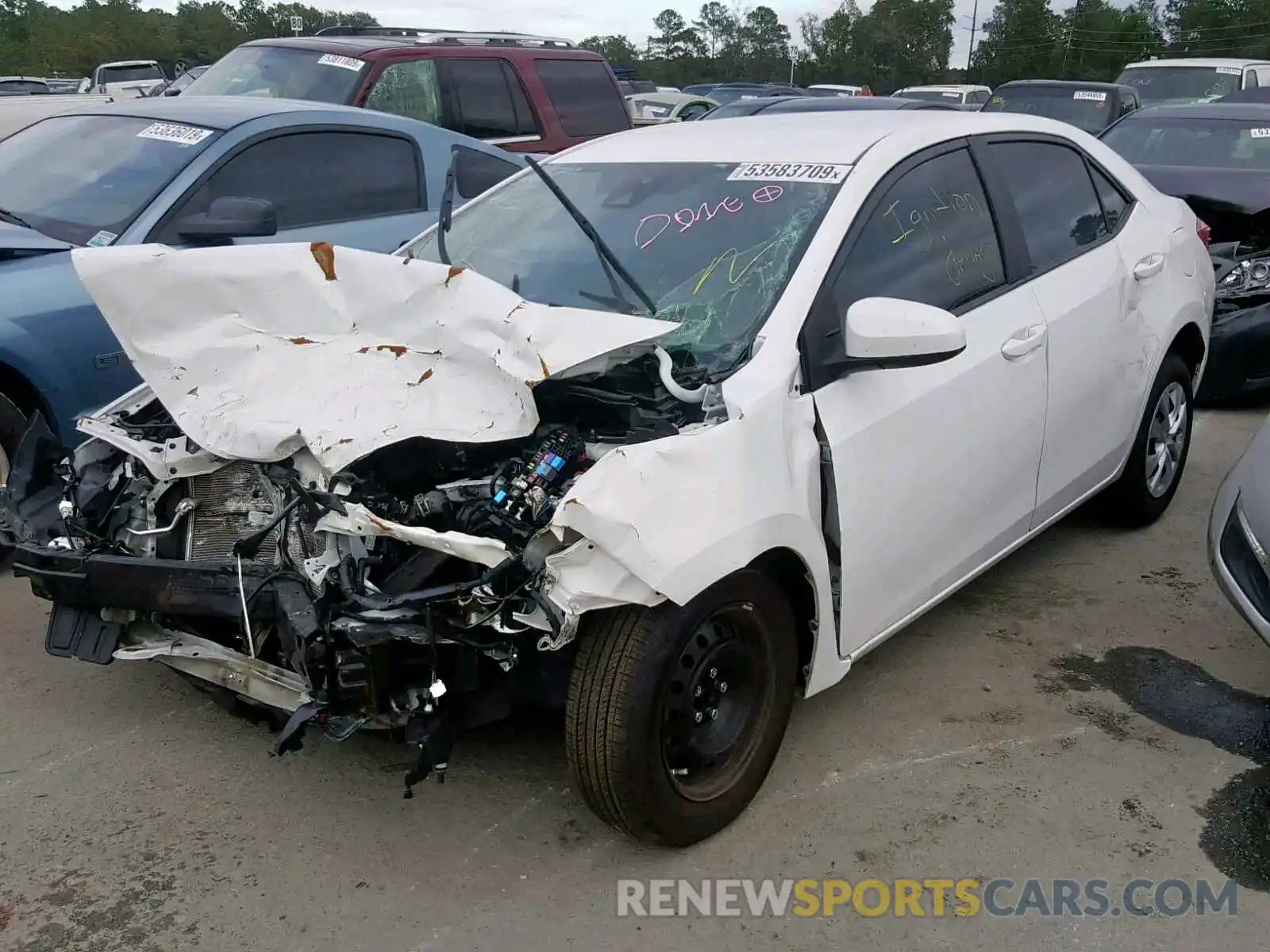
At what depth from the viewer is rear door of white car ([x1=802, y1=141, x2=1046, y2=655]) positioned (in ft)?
10.0

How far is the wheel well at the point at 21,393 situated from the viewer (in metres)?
4.31

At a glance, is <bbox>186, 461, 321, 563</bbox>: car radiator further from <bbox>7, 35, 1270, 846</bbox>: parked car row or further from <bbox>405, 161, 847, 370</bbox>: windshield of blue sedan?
<bbox>405, 161, 847, 370</bbox>: windshield of blue sedan

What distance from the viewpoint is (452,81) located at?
782cm

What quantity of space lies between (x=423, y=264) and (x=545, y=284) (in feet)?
1.32

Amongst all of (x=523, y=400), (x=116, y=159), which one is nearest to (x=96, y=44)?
(x=116, y=159)

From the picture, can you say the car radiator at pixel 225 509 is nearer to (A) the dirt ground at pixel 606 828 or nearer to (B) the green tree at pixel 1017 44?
(A) the dirt ground at pixel 606 828

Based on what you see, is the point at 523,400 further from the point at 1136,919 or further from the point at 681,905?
the point at 1136,919

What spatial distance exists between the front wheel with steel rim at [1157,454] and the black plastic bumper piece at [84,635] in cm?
379

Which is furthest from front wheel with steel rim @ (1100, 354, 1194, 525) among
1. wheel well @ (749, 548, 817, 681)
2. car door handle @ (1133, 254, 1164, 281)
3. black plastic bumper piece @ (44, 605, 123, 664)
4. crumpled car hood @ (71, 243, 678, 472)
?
black plastic bumper piece @ (44, 605, 123, 664)

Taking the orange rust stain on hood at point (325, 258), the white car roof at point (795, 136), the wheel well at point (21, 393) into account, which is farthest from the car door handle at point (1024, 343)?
the wheel well at point (21, 393)

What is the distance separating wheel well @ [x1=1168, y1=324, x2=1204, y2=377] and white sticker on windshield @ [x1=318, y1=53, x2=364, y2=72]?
5.27 meters

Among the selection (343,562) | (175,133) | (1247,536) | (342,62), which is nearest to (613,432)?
(343,562)

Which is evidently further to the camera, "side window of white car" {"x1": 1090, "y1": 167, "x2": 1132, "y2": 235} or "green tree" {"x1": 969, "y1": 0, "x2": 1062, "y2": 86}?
"green tree" {"x1": 969, "y1": 0, "x2": 1062, "y2": 86}

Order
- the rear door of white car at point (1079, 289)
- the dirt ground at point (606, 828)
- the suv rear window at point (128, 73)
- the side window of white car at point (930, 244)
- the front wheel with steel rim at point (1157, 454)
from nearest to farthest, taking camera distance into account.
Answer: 1. the dirt ground at point (606, 828)
2. the side window of white car at point (930, 244)
3. the rear door of white car at point (1079, 289)
4. the front wheel with steel rim at point (1157, 454)
5. the suv rear window at point (128, 73)
